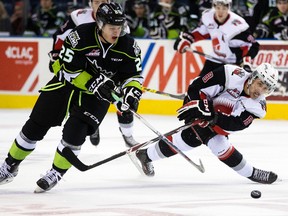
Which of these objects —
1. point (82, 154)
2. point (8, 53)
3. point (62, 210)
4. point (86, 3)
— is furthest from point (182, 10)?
point (62, 210)

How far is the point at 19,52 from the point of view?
1110 centimetres

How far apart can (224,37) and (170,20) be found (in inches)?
91.0

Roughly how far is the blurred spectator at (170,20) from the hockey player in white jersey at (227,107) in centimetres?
551

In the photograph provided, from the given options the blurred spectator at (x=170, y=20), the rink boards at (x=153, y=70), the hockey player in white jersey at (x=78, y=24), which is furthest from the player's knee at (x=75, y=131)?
the blurred spectator at (x=170, y=20)

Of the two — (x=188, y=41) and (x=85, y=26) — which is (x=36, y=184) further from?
(x=188, y=41)

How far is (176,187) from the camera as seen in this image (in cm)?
574

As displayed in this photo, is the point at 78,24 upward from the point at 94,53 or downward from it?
downward

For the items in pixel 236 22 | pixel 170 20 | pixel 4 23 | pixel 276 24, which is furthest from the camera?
pixel 4 23

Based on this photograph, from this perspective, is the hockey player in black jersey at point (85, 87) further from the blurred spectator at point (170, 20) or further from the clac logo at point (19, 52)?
the blurred spectator at point (170, 20)

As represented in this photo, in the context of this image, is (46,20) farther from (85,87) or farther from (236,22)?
(85,87)

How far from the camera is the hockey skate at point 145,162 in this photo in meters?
6.17

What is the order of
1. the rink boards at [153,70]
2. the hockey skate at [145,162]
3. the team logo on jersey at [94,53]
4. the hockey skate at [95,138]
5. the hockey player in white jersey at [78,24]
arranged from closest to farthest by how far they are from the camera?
the team logo on jersey at [94,53] < the hockey skate at [145,162] < the hockey player in white jersey at [78,24] < the hockey skate at [95,138] < the rink boards at [153,70]

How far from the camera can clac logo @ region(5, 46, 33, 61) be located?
36.3ft

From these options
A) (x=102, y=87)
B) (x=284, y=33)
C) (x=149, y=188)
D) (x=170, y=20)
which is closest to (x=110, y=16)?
(x=102, y=87)
